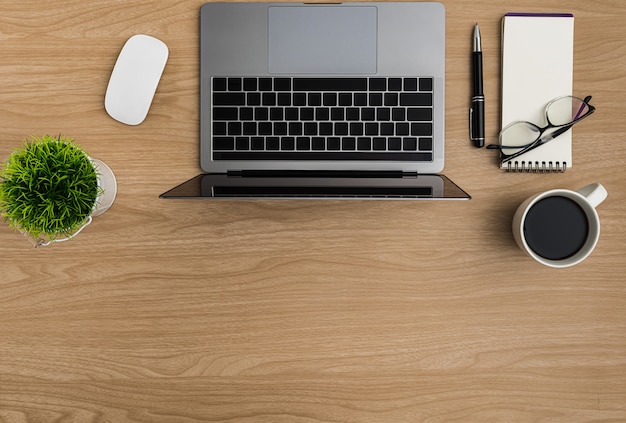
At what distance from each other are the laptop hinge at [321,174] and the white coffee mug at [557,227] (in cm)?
20

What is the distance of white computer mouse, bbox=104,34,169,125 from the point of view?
30.4 inches

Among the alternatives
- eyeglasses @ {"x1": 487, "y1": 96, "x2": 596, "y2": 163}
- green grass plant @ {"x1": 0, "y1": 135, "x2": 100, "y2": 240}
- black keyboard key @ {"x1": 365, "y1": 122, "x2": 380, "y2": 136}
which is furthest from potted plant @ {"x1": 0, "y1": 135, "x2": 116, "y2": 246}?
eyeglasses @ {"x1": 487, "y1": 96, "x2": 596, "y2": 163}

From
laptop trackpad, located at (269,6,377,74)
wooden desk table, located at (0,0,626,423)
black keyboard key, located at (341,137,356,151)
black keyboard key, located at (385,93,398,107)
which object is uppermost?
laptop trackpad, located at (269,6,377,74)

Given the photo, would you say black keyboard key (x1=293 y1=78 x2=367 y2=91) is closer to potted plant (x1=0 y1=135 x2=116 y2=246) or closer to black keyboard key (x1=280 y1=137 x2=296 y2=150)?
black keyboard key (x1=280 y1=137 x2=296 y2=150)

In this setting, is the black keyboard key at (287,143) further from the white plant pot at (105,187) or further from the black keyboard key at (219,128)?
the white plant pot at (105,187)

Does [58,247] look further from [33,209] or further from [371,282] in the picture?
[371,282]

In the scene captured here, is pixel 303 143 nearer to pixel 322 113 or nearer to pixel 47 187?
pixel 322 113

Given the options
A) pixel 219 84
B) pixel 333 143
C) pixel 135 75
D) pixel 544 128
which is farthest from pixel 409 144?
pixel 135 75

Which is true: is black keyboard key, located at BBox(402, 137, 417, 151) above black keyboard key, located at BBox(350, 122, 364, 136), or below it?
below

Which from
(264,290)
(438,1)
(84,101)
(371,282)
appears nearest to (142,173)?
(84,101)

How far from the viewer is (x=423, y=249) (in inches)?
31.0

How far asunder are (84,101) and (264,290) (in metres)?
0.46

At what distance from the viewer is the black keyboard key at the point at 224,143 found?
2.52ft

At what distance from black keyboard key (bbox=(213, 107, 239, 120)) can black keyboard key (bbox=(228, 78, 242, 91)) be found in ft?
0.11
